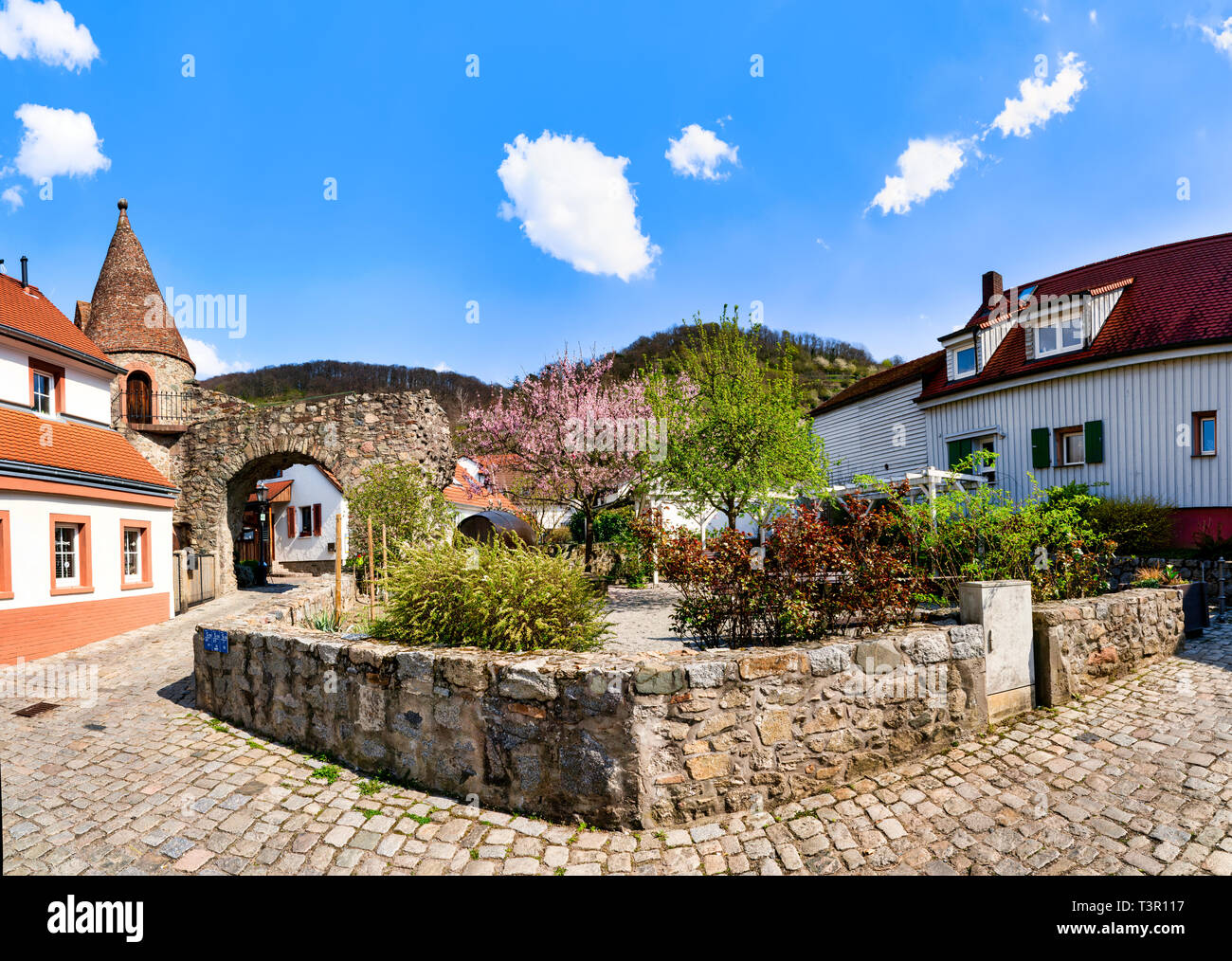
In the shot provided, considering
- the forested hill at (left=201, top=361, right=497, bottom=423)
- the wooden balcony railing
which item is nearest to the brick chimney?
the wooden balcony railing

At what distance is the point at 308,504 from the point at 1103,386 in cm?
3177

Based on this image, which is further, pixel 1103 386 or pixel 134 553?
pixel 1103 386

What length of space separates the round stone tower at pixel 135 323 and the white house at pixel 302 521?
32.4 feet

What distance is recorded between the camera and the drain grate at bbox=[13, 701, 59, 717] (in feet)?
22.6

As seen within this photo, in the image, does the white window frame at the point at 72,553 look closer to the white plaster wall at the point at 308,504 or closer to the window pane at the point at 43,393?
the window pane at the point at 43,393

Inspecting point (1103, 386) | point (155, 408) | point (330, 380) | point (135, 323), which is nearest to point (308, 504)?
point (155, 408)

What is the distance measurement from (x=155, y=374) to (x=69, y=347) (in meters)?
6.84

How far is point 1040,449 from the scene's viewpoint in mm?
16766

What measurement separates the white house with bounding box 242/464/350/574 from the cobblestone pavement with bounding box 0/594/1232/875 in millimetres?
25035

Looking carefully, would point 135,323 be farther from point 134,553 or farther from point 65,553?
point 65,553

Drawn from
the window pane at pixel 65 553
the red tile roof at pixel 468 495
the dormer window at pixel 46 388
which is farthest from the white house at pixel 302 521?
the window pane at pixel 65 553

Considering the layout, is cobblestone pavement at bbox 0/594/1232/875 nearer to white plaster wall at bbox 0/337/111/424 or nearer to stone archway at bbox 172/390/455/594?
white plaster wall at bbox 0/337/111/424

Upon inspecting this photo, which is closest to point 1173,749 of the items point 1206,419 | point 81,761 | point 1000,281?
point 81,761

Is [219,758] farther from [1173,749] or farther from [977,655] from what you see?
[1173,749]
